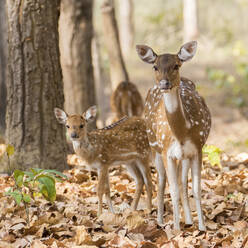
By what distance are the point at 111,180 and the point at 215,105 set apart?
458 inches

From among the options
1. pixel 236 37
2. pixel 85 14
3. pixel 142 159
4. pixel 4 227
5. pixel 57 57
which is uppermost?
pixel 236 37

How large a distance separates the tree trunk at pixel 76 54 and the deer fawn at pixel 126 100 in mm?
701

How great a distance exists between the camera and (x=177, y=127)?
5250 millimetres

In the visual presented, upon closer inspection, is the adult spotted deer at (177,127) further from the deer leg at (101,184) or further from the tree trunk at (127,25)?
the tree trunk at (127,25)

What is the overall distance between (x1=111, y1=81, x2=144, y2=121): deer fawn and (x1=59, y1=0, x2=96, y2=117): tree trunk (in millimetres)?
701

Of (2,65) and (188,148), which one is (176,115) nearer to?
(188,148)

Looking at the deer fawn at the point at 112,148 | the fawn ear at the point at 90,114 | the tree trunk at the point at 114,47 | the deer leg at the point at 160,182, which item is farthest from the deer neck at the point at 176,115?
the tree trunk at the point at 114,47

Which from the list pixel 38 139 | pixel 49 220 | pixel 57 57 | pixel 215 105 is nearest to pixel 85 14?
pixel 57 57

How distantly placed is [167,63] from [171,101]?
1.27 ft

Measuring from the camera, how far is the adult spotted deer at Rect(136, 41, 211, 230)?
5.15 meters

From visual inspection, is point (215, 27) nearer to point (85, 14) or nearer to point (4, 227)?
point (85, 14)

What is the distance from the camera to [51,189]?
5012 millimetres

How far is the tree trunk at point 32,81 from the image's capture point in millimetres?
7438

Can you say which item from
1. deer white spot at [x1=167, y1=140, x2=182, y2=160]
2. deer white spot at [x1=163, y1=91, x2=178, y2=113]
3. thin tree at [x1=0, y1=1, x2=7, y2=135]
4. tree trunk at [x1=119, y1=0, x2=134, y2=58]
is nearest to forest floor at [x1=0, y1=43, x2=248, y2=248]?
deer white spot at [x1=167, y1=140, x2=182, y2=160]
